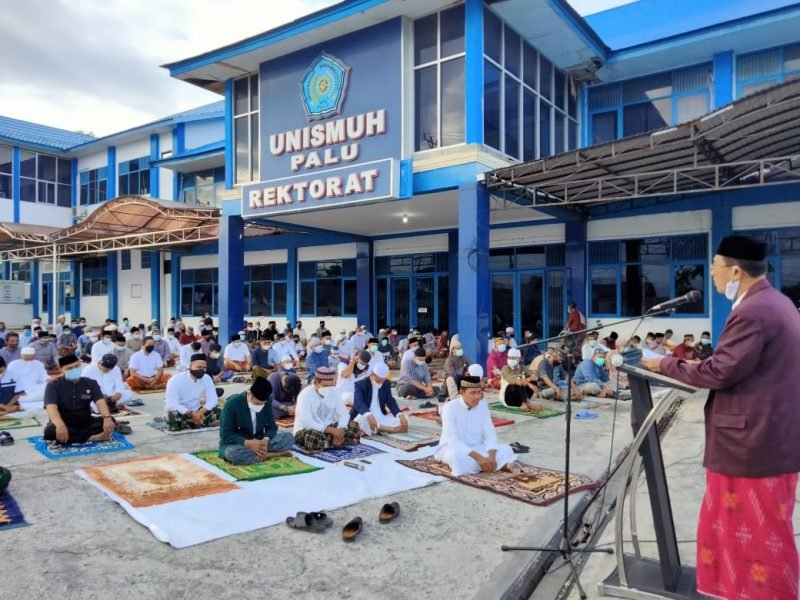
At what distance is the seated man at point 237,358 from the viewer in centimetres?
1291

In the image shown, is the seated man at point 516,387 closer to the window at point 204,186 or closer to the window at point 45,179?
the window at point 204,186

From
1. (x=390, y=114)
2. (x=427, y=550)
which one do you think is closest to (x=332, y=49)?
(x=390, y=114)

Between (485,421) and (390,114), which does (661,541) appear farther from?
(390,114)

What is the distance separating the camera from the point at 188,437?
23.0 ft

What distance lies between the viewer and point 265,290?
21109 millimetres

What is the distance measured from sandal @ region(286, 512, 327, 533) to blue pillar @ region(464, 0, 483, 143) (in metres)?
8.48

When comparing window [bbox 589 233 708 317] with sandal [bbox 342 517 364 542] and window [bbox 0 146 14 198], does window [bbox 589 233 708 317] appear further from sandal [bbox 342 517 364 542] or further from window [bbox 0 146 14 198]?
window [bbox 0 146 14 198]

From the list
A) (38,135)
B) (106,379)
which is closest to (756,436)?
(106,379)

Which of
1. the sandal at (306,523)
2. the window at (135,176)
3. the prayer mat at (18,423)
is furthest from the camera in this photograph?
the window at (135,176)

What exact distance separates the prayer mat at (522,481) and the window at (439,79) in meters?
7.35

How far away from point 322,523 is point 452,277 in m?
12.8

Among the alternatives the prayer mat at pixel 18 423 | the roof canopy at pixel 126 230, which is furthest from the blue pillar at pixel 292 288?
the prayer mat at pixel 18 423

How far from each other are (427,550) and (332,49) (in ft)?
38.7

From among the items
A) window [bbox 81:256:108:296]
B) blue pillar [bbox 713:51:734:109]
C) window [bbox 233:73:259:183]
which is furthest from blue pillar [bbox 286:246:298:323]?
blue pillar [bbox 713:51:734:109]
